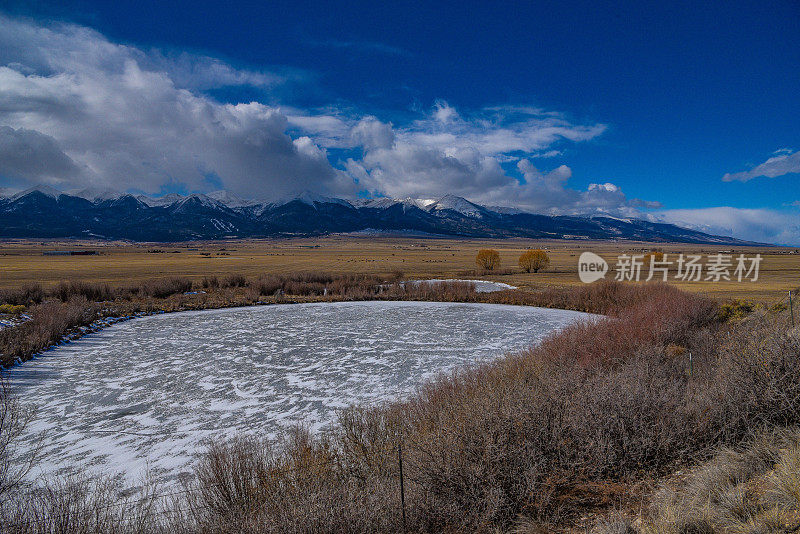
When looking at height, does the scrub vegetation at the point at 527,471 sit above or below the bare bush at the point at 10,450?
above

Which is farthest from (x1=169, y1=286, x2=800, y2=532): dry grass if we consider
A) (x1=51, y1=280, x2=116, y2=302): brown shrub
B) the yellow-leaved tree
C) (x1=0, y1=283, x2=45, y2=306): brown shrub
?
the yellow-leaved tree

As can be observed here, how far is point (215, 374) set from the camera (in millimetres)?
15766

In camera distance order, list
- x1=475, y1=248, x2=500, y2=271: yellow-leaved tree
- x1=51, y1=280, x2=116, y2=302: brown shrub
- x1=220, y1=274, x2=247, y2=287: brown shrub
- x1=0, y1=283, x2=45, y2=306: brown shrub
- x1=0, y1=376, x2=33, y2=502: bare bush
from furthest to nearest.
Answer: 1. x1=475, y1=248, x2=500, y2=271: yellow-leaved tree
2. x1=220, y1=274, x2=247, y2=287: brown shrub
3. x1=51, y1=280, x2=116, y2=302: brown shrub
4. x1=0, y1=283, x2=45, y2=306: brown shrub
5. x1=0, y1=376, x2=33, y2=502: bare bush

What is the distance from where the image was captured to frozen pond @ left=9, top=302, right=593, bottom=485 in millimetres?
10190

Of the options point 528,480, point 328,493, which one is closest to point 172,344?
point 328,493

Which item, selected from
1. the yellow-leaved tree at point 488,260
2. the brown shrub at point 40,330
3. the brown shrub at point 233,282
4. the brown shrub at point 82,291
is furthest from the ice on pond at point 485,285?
the brown shrub at point 40,330

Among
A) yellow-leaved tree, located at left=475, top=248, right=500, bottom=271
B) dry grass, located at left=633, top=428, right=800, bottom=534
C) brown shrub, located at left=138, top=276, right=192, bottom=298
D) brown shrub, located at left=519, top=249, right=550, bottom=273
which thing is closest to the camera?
dry grass, located at left=633, top=428, right=800, bottom=534

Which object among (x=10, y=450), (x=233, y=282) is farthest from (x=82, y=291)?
(x=10, y=450)

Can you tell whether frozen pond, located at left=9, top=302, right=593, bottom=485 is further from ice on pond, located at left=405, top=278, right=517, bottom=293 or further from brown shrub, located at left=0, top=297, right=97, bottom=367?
ice on pond, located at left=405, top=278, right=517, bottom=293

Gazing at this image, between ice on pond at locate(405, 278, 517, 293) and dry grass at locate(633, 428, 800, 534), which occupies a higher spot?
dry grass at locate(633, 428, 800, 534)

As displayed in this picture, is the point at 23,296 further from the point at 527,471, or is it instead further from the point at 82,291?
the point at 527,471

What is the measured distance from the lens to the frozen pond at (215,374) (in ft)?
33.4

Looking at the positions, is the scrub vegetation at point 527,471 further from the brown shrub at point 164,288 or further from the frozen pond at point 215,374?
Answer: the brown shrub at point 164,288

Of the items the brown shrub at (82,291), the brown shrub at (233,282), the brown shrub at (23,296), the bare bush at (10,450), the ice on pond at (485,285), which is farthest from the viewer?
the brown shrub at (233,282)
